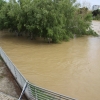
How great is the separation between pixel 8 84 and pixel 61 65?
12.4ft

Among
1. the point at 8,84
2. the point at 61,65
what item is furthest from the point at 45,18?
the point at 8,84

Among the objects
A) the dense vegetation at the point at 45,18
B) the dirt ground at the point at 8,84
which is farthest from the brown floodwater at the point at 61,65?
the dense vegetation at the point at 45,18

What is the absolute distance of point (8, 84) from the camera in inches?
285

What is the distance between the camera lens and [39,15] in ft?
43.7

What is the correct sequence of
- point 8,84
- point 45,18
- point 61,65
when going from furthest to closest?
point 45,18, point 61,65, point 8,84

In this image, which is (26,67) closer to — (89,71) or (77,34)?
(89,71)

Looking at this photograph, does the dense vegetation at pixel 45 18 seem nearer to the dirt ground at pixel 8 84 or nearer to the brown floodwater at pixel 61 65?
the brown floodwater at pixel 61 65

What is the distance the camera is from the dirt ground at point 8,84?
654cm

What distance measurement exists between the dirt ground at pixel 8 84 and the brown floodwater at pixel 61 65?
923 mm

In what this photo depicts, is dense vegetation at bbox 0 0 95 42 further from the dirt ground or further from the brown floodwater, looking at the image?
the dirt ground

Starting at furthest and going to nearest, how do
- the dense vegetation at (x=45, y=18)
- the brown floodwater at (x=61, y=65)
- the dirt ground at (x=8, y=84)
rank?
the dense vegetation at (x=45, y=18) → the brown floodwater at (x=61, y=65) → the dirt ground at (x=8, y=84)

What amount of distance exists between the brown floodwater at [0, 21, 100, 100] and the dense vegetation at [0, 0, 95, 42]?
1.23 m

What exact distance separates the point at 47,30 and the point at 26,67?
16.7 feet

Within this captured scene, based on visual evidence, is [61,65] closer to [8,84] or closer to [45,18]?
[8,84]
